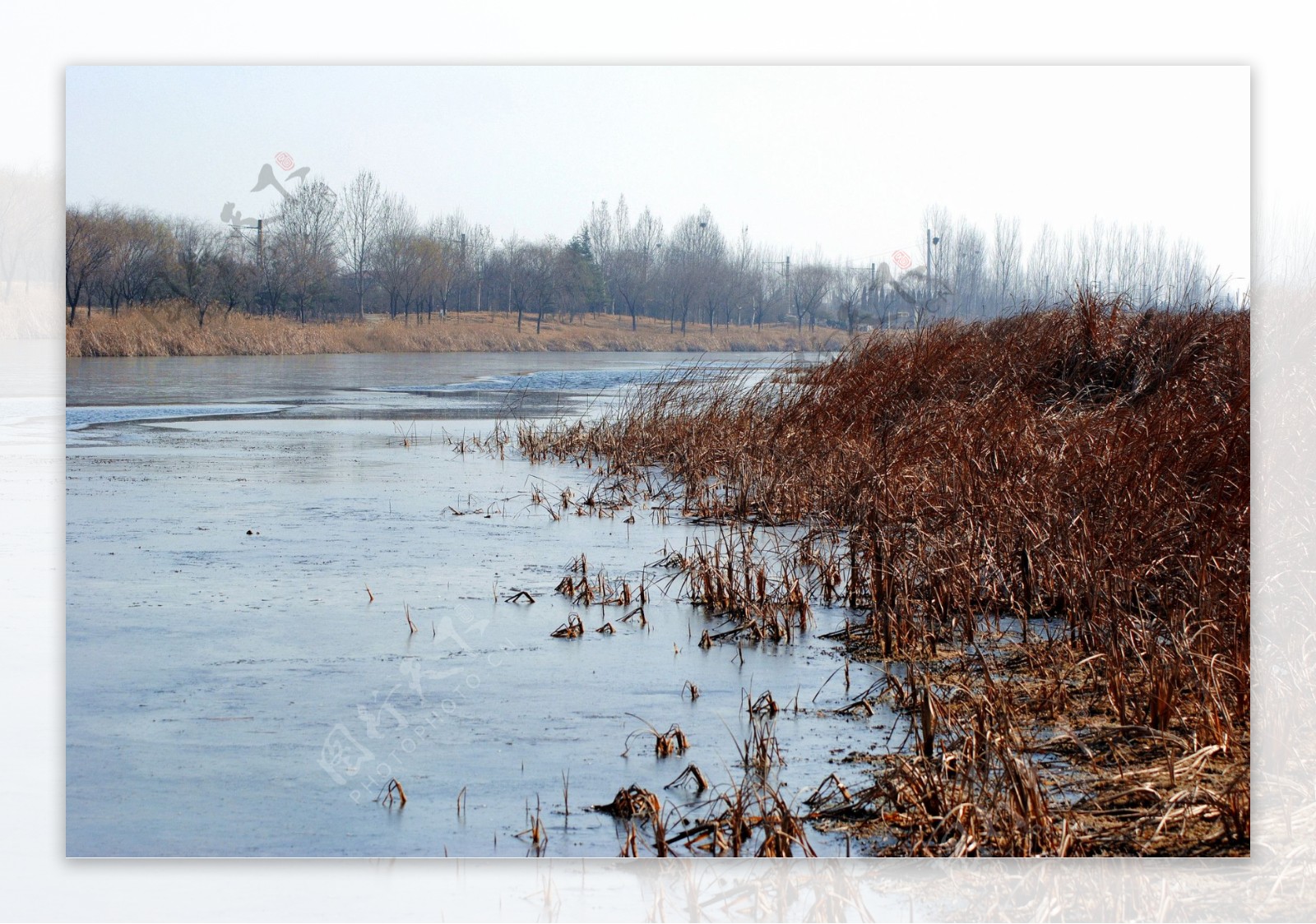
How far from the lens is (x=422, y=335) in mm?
7074

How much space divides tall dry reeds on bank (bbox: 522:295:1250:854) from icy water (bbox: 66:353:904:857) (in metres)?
0.30

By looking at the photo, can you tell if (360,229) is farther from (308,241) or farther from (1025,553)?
(1025,553)

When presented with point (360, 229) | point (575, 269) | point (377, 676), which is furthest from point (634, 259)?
point (377, 676)

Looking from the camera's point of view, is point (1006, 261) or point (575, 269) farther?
point (575, 269)

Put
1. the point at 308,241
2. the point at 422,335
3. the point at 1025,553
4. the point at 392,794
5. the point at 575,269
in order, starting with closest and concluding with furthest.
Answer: the point at 392,794 → the point at 1025,553 → the point at 308,241 → the point at 575,269 → the point at 422,335

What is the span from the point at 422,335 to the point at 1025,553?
12.7ft

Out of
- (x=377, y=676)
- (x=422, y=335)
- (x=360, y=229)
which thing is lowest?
(x=377, y=676)

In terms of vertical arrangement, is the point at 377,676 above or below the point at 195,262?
below

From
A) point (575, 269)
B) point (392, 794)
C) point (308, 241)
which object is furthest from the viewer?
point (575, 269)

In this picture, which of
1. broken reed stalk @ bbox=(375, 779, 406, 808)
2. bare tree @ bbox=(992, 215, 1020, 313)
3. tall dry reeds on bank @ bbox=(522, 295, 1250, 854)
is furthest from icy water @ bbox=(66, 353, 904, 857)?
bare tree @ bbox=(992, 215, 1020, 313)

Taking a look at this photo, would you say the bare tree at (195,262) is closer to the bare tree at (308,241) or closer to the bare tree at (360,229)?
the bare tree at (308,241)

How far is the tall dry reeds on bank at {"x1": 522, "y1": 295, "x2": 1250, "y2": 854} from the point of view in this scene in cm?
297

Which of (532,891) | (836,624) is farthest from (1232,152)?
(532,891)

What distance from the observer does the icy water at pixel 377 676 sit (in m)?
3.03
